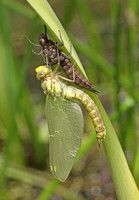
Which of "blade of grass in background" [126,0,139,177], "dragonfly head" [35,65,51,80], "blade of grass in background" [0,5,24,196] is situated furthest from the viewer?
"blade of grass in background" [0,5,24,196]

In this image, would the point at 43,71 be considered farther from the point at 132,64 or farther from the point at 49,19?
the point at 132,64

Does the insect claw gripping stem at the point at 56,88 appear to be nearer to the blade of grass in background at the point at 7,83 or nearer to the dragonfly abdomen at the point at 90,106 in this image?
the dragonfly abdomen at the point at 90,106

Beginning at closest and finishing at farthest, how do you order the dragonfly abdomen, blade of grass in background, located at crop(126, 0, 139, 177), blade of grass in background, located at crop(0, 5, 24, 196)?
the dragonfly abdomen < blade of grass in background, located at crop(126, 0, 139, 177) < blade of grass in background, located at crop(0, 5, 24, 196)

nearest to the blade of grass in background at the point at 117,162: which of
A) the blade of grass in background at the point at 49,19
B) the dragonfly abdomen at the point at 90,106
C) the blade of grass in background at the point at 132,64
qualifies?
the dragonfly abdomen at the point at 90,106

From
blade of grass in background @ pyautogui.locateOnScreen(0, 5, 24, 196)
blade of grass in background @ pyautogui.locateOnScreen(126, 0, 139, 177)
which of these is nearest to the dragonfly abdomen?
blade of grass in background @ pyautogui.locateOnScreen(126, 0, 139, 177)

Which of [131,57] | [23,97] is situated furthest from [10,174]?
[131,57]

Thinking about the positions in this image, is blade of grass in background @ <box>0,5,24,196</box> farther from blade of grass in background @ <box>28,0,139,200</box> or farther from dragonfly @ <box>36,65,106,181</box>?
blade of grass in background @ <box>28,0,139,200</box>

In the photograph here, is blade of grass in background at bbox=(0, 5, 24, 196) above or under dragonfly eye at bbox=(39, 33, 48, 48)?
under
